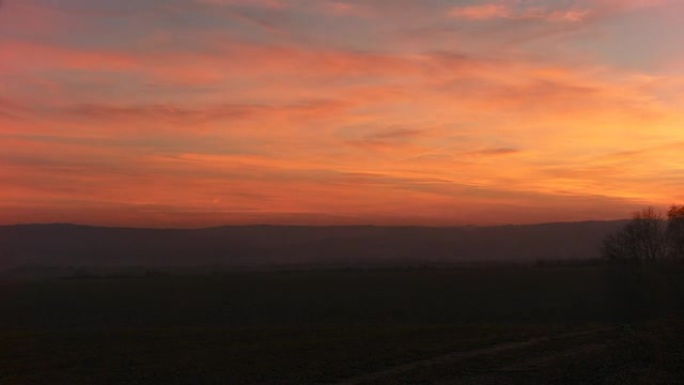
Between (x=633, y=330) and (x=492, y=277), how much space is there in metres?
60.7

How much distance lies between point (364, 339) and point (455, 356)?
5.71 metres

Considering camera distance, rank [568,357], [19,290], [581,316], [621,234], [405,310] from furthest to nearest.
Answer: [19,290]
[621,234]
[405,310]
[581,316]
[568,357]

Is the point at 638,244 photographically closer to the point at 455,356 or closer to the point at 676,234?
the point at 676,234

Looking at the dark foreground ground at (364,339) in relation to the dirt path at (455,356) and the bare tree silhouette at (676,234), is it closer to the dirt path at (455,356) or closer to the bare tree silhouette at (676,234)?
the dirt path at (455,356)

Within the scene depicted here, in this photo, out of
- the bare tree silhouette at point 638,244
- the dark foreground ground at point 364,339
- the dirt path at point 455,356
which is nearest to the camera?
the dark foreground ground at point 364,339

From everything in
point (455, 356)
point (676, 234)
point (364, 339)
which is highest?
point (676, 234)

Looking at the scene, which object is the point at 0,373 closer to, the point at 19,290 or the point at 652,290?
the point at 652,290

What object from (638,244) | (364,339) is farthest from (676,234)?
(364,339)

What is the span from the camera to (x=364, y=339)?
25.1 m

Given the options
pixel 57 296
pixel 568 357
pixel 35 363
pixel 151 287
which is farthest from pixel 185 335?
pixel 151 287

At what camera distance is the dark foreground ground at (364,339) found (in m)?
17.4

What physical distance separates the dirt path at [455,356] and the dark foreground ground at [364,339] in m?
0.04

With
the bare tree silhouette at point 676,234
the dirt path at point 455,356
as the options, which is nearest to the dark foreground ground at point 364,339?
the dirt path at point 455,356

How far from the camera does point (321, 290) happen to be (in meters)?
72.1
